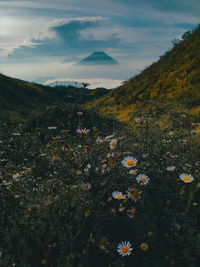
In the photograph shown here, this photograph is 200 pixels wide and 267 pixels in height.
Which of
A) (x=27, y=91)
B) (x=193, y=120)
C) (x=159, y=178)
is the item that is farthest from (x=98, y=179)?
(x=27, y=91)

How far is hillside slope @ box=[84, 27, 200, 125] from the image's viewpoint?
12234 millimetres

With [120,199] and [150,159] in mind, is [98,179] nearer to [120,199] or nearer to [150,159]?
[120,199]

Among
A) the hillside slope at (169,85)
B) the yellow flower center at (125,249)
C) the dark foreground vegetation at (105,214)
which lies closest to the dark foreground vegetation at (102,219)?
the dark foreground vegetation at (105,214)

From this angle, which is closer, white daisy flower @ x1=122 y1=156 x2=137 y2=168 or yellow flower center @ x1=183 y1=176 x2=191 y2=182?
yellow flower center @ x1=183 y1=176 x2=191 y2=182

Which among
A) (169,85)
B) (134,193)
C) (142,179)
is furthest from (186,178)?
(169,85)

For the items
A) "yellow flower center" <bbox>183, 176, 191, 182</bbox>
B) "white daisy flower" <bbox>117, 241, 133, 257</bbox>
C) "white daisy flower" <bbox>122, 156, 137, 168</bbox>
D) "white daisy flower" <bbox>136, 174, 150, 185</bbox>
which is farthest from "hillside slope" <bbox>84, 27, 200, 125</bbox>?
"white daisy flower" <bbox>117, 241, 133, 257</bbox>

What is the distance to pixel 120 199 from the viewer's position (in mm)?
3221

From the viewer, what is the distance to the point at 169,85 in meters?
14.5

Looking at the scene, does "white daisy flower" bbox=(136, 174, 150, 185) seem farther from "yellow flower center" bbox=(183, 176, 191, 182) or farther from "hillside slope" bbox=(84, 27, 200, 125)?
"hillside slope" bbox=(84, 27, 200, 125)

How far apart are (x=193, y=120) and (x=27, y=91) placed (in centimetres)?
2051

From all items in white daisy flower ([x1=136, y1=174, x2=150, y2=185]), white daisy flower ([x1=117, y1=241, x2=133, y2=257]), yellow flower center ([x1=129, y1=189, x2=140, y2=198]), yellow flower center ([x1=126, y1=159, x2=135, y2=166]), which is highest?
yellow flower center ([x1=126, y1=159, x2=135, y2=166])

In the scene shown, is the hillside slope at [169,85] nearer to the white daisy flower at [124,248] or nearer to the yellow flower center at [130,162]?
the yellow flower center at [130,162]

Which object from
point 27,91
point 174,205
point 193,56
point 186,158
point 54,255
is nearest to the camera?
point 54,255

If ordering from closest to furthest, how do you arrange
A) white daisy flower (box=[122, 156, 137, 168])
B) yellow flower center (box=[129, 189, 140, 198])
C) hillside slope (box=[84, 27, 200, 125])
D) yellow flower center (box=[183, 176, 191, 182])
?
yellow flower center (box=[129, 189, 140, 198]), yellow flower center (box=[183, 176, 191, 182]), white daisy flower (box=[122, 156, 137, 168]), hillside slope (box=[84, 27, 200, 125])
